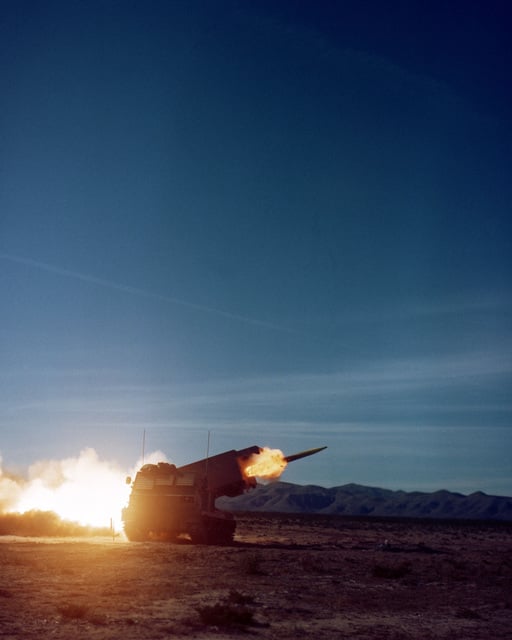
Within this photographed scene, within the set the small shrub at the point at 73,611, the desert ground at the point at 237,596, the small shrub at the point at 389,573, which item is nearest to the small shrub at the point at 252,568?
the desert ground at the point at 237,596

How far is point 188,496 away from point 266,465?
4479mm

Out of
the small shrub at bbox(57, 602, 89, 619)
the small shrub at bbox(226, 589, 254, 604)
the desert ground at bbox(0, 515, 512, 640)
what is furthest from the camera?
the small shrub at bbox(226, 589, 254, 604)

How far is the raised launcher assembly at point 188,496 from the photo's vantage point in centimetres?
3219

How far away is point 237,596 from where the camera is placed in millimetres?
15719

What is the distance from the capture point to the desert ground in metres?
13.2

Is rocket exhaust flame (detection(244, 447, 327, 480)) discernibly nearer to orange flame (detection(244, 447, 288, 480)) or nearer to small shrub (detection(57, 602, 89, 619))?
orange flame (detection(244, 447, 288, 480))

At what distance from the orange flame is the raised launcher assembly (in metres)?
0.09

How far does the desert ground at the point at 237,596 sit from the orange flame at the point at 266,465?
6.22m

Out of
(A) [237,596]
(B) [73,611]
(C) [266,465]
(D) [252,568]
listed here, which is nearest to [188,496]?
(C) [266,465]

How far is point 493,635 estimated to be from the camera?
44.8ft

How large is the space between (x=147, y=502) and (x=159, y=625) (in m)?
20.1

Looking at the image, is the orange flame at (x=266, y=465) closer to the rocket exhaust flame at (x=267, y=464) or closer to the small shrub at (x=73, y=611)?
the rocket exhaust flame at (x=267, y=464)

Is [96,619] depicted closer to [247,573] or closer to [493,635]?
[493,635]

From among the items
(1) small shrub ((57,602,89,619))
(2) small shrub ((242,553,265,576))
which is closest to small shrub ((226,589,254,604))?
(1) small shrub ((57,602,89,619))
